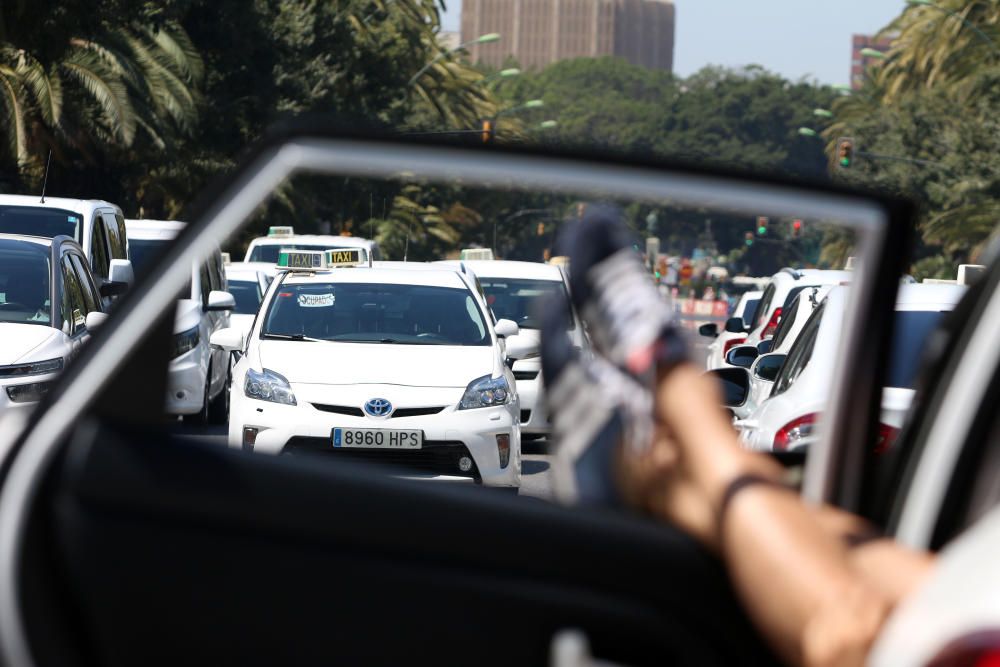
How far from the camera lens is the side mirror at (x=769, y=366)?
20.9 ft

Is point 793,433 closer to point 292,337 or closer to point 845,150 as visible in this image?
point 292,337

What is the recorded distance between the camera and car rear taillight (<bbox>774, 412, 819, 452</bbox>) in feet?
9.46

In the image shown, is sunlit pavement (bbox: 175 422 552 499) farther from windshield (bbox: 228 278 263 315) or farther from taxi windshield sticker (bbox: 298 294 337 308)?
windshield (bbox: 228 278 263 315)

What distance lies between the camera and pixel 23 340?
9.82 meters

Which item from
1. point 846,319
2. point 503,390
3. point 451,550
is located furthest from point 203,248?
point 503,390

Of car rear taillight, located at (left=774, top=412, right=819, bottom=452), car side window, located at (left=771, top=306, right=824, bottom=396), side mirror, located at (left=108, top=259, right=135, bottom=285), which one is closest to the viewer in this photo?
car rear taillight, located at (left=774, top=412, right=819, bottom=452)

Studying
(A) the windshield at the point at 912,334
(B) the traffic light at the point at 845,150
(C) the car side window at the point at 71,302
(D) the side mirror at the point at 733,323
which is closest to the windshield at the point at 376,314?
(D) the side mirror at the point at 733,323

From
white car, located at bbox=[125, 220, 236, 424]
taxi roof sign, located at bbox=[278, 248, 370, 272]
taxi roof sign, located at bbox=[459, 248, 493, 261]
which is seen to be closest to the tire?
white car, located at bbox=[125, 220, 236, 424]

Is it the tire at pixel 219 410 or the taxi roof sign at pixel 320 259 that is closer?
the tire at pixel 219 410

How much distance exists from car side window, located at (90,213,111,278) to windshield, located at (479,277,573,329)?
38.9 ft

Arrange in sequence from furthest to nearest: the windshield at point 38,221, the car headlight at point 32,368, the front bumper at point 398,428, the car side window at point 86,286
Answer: the windshield at point 38,221 < the car side window at point 86,286 < the car headlight at point 32,368 < the front bumper at point 398,428

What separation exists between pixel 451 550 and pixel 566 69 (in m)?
181

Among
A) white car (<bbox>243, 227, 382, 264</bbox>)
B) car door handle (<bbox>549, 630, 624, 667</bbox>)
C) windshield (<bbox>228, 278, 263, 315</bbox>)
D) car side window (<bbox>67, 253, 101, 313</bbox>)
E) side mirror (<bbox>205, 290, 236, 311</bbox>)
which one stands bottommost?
car side window (<bbox>67, 253, 101, 313</bbox>)

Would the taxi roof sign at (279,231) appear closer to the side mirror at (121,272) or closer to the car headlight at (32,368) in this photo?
the car headlight at (32,368)
